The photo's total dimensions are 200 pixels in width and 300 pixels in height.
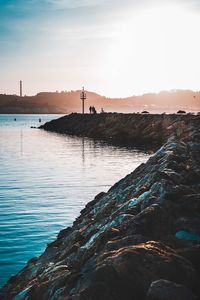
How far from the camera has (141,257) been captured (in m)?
6.06

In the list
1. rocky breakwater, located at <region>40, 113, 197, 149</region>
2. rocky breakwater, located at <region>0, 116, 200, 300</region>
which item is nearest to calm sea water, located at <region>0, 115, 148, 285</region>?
rocky breakwater, located at <region>0, 116, 200, 300</region>

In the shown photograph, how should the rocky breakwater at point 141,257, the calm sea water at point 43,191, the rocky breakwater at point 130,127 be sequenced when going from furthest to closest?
1. the rocky breakwater at point 130,127
2. the calm sea water at point 43,191
3. the rocky breakwater at point 141,257

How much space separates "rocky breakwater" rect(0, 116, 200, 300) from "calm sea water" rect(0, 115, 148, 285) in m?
2.25

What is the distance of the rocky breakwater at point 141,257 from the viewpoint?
224 inches

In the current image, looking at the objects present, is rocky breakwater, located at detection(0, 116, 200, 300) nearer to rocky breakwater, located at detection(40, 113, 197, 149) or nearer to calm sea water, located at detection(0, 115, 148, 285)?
calm sea water, located at detection(0, 115, 148, 285)

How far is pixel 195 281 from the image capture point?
19.1 ft

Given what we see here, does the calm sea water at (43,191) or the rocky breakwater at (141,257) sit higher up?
the rocky breakwater at (141,257)

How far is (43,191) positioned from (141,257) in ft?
61.1

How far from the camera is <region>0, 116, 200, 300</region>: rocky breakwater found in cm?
570

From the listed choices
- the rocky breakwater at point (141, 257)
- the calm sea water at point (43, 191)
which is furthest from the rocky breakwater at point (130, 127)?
the rocky breakwater at point (141, 257)

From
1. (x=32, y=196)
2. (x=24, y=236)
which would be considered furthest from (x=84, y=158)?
(x=24, y=236)

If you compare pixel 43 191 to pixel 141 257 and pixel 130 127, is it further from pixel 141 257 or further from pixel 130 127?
pixel 130 127

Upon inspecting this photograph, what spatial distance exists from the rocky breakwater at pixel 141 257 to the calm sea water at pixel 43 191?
225 cm

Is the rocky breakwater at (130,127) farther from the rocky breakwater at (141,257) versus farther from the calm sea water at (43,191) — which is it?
the rocky breakwater at (141,257)
